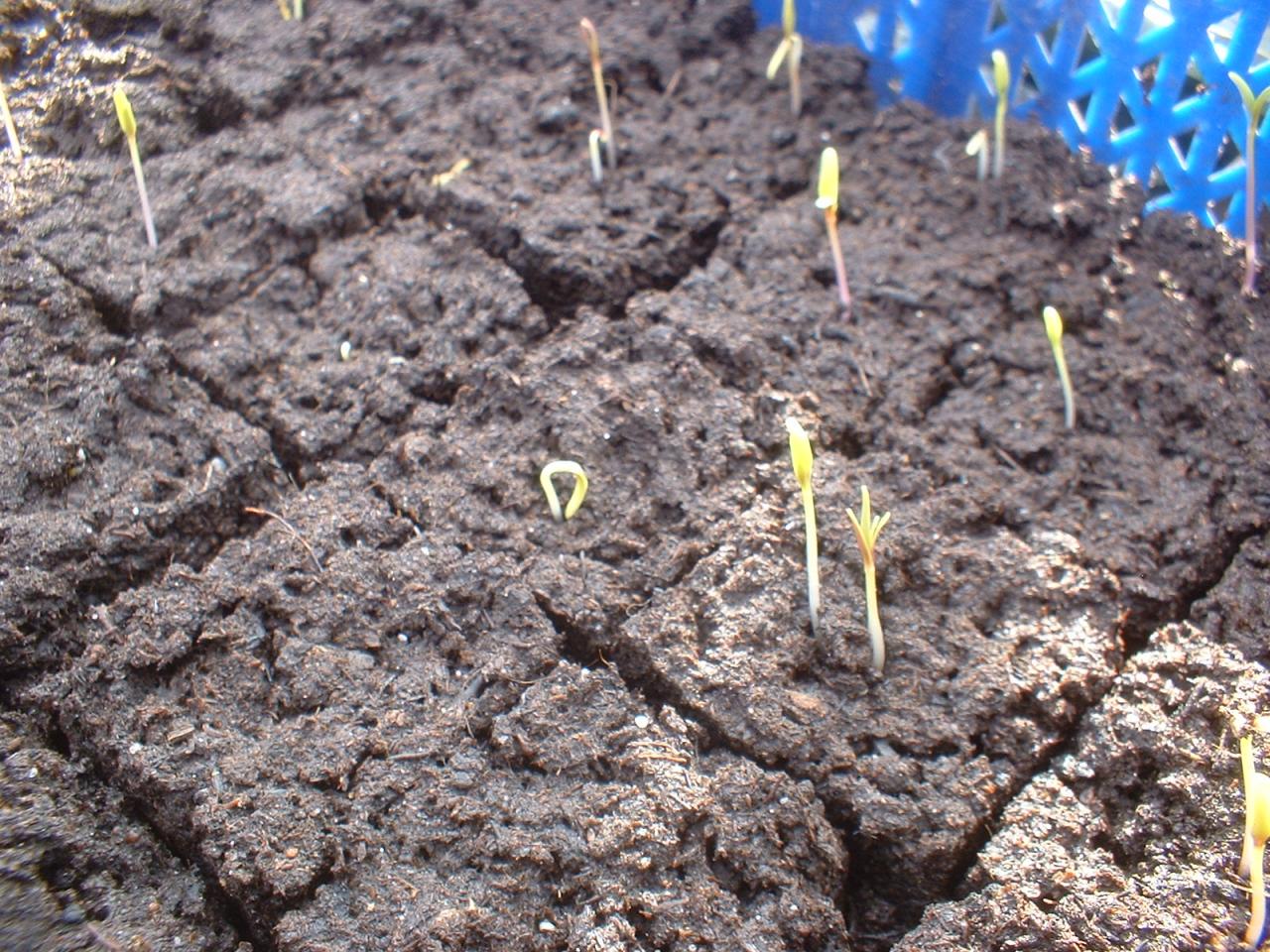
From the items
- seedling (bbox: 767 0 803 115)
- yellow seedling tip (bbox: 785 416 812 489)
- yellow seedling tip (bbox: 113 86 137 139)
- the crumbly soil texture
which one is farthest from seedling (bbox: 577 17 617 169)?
yellow seedling tip (bbox: 785 416 812 489)

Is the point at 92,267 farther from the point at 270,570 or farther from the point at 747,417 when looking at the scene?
the point at 747,417

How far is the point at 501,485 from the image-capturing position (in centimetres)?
152

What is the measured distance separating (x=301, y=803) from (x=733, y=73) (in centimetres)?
169

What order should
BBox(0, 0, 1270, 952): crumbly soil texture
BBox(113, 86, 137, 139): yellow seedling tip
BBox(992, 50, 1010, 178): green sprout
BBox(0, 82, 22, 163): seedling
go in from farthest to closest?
BBox(992, 50, 1010, 178): green sprout
BBox(0, 82, 22, 163): seedling
BBox(113, 86, 137, 139): yellow seedling tip
BBox(0, 0, 1270, 952): crumbly soil texture

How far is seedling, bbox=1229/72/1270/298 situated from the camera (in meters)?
1.64

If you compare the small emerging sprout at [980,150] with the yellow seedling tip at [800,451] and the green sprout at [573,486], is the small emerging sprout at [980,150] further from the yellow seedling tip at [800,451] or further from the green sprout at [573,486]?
the green sprout at [573,486]

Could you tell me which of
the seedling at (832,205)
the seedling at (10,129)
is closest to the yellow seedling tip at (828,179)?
the seedling at (832,205)

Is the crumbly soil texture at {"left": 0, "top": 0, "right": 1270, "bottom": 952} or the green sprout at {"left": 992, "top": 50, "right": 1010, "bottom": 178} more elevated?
the green sprout at {"left": 992, "top": 50, "right": 1010, "bottom": 178}

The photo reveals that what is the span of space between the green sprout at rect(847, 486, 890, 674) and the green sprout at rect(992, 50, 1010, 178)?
3.17 ft

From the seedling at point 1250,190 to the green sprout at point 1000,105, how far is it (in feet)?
1.21

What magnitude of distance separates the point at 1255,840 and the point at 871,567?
1.66 feet

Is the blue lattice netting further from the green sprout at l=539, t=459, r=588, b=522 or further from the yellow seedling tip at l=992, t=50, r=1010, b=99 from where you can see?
the green sprout at l=539, t=459, r=588, b=522

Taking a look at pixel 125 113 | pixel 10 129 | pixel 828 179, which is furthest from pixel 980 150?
pixel 10 129

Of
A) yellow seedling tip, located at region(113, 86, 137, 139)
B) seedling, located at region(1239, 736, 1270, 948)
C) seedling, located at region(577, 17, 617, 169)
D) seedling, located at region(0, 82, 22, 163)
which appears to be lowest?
seedling, located at region(1239, 736, 1270, 948)
